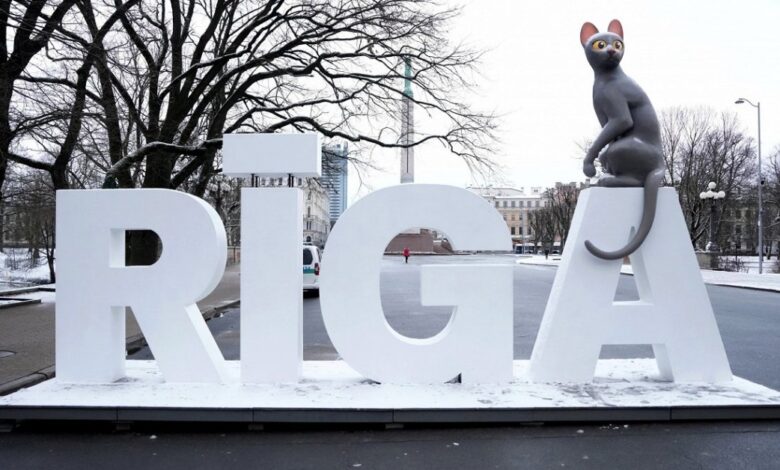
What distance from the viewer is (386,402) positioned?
5129 mm

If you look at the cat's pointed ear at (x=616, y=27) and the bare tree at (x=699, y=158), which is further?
the bare tree at (x=699, y=158)

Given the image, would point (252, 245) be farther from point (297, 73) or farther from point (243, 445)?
point (297, 73)

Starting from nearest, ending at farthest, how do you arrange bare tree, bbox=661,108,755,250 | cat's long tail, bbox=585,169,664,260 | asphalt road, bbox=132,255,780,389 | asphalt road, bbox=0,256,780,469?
asphalt road, bbox=0,256,780,469, cat's long tail, bbox=585,169,664,260, asphalt road, bbox=132,255,780,389, bare tree, bbox=661,108,755,250

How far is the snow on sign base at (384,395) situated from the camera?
5.03 metres

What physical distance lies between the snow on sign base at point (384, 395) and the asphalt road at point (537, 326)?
1.52 metres

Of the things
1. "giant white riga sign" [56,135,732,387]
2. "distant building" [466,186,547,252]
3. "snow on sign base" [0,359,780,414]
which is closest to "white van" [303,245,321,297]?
"snow on sign base" [0,359,780,414]

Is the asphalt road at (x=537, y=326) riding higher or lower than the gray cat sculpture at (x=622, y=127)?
lower

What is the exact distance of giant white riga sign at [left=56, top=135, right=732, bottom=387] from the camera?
228 inches

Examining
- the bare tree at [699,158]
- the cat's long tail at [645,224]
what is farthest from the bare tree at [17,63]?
the bare tree at [699,158]

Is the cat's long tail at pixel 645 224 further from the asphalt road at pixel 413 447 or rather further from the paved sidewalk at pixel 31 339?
the paved sidewalk at pixel 31 339

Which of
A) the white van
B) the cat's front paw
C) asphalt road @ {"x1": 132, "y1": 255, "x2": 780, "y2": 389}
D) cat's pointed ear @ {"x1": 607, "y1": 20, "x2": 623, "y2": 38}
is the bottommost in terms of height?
asphalt road @ {"x1": 132, "y1": 255, "x2": 780, "y2": 389}

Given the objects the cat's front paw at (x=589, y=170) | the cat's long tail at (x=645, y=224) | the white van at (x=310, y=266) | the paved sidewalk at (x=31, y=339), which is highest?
the cat's front paw at (x=589, y=170)

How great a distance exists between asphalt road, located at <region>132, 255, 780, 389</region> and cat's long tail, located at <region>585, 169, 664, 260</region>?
Answer: 1008 mm

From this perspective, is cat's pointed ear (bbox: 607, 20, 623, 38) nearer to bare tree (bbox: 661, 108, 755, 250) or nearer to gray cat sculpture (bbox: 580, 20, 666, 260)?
gray cat sculpture (bbox: 580, 20, 666, 260)
